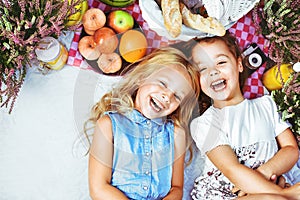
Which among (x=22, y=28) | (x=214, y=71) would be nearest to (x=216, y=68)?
(x=214, y=71)

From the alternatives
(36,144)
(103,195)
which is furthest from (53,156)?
(103,195)

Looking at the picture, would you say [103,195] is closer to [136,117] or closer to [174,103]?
[136,117]

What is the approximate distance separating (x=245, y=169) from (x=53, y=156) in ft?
2.57

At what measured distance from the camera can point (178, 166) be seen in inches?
77.9

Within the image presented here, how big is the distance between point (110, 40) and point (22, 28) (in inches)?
13.8

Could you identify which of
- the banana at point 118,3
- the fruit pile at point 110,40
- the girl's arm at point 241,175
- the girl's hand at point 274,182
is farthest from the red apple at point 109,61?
the girl's hand at point 274,182

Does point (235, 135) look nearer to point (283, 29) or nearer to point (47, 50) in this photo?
point (283, 29)

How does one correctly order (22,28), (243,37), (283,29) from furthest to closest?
(243,37) → (283,29) → (22,28)

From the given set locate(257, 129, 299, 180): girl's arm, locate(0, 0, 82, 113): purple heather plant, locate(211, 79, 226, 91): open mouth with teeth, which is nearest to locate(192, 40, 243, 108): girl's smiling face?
locate(211, 79, 226, 91): open mouth with teeth

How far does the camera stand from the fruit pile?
6.53 ft

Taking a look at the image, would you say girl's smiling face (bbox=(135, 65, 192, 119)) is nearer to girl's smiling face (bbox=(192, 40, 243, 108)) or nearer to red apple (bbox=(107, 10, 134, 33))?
girl's smiling face (bbox=(192, 40, 243, 108))

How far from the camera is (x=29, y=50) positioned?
1.83 metres

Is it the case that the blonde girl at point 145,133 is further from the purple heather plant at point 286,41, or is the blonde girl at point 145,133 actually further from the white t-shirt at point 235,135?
the purple heather plant at point 286,41

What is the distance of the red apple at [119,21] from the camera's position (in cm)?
201
